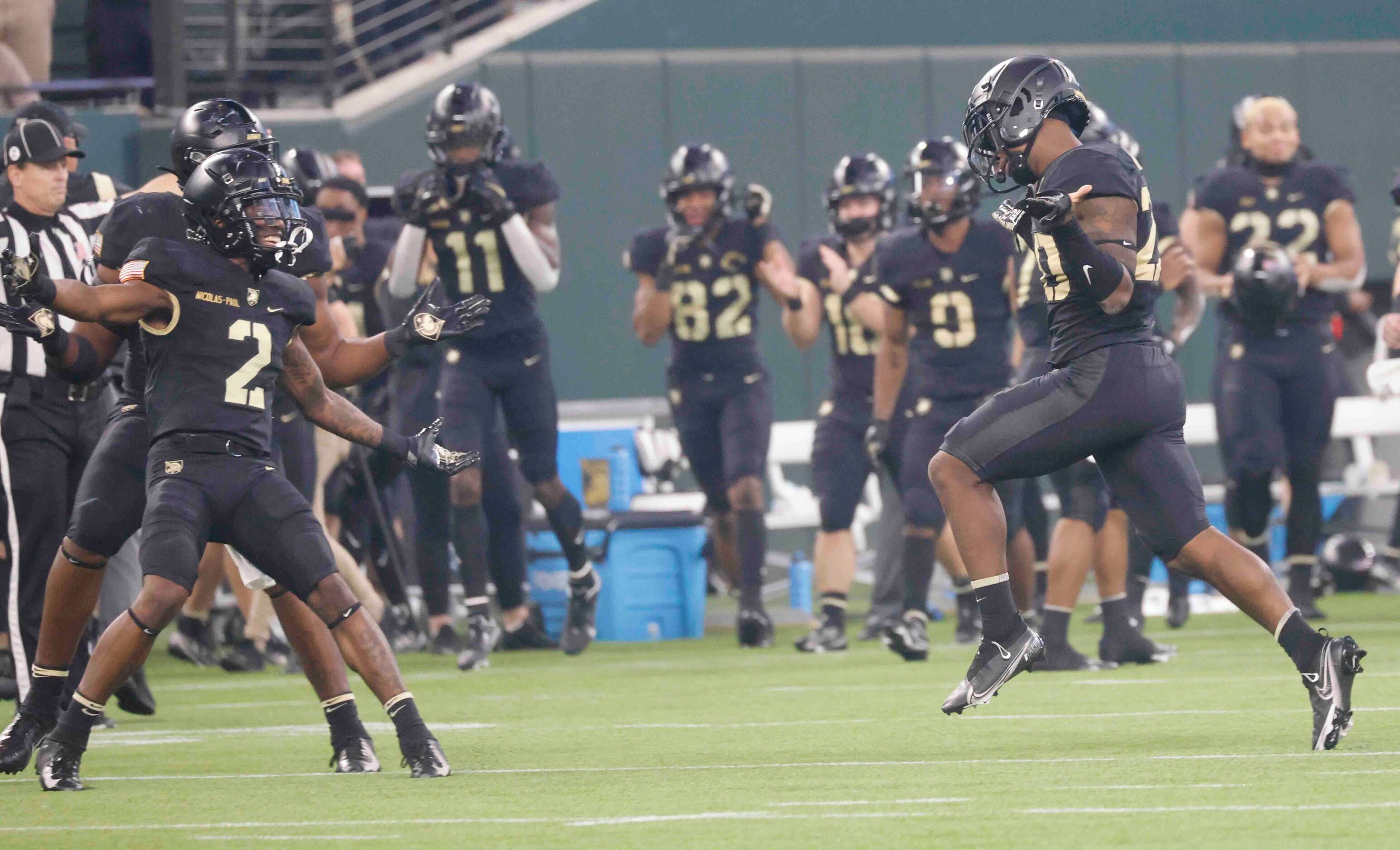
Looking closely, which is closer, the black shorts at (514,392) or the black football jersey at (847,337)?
the black shorts at (514,392)

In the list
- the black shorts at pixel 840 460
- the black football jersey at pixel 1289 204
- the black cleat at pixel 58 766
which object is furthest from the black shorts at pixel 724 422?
the black cleat at pixel 58 766

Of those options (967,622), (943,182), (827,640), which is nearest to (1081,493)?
(943,182)

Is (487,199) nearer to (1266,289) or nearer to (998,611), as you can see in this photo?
(1266,289)

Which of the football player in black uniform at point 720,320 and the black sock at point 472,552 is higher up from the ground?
the football player in black uniform at point 720,320

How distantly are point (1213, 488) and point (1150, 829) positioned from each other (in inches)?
336

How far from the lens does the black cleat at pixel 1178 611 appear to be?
33.8 feet

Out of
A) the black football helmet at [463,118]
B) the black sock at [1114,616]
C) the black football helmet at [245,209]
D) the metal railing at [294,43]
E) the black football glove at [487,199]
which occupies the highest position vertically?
the metal railing at [294,43]

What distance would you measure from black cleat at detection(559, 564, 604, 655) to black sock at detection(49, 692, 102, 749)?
15.6ft

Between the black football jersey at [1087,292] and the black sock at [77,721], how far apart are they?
266 cm

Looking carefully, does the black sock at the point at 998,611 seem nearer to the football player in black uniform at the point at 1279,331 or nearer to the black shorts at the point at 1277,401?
the football player in black uniform at the point at 1279,331

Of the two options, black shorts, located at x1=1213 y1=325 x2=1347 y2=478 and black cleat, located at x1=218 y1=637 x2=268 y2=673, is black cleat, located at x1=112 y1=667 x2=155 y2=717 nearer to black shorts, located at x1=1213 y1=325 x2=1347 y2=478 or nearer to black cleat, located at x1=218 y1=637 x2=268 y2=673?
black cleat, located at x1=218 y1=637 x2=268 y2=673

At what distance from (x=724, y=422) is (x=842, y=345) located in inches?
27.1

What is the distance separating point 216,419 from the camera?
548 centimetres

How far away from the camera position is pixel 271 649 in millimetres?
9961
